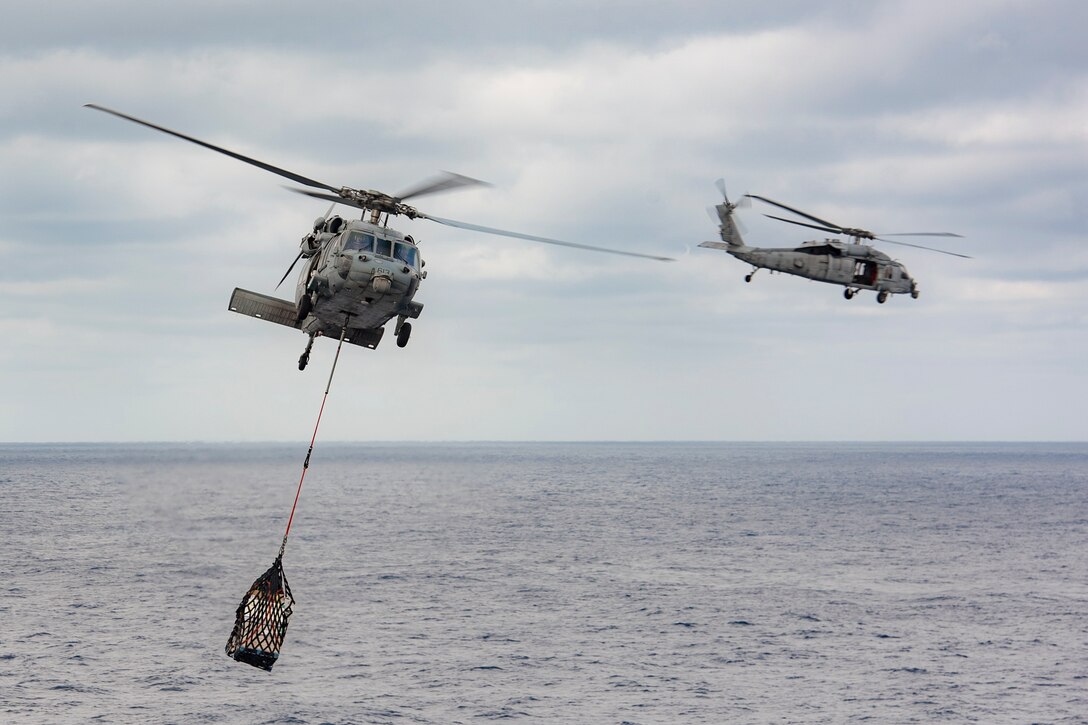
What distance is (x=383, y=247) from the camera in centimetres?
3025

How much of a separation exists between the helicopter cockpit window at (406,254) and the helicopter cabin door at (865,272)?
2999 cm

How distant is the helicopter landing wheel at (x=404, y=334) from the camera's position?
3184cm

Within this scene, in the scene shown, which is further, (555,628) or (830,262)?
(555,628)

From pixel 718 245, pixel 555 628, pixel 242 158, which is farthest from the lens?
pixel 555 628

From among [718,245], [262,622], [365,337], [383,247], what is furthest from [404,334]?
[718,245]

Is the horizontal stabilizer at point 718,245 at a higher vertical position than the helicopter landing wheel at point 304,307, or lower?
higher

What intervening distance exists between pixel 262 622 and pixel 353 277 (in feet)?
34.4

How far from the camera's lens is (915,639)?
96250mm

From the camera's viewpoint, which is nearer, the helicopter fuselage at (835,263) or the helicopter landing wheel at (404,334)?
the helicopter landing wheel at (404,334)

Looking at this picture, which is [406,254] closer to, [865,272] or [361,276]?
[361,276]

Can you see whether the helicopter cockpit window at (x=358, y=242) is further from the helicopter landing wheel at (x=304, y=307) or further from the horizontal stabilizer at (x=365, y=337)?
the horizontal stabilizer at (x=365, y=337)

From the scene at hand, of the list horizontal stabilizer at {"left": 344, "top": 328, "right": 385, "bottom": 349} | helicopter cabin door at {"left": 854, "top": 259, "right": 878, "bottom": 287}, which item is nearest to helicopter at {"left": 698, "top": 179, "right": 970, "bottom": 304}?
helicopter cabin door at {"left": 854, "top": 259, "right": 878, "bottom": 287}

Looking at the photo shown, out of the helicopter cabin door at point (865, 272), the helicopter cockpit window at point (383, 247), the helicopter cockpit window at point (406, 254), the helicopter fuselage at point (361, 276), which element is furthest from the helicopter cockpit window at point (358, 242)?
the helicopter cabin door at point (865, 272)

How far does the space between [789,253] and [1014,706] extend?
45.3m
